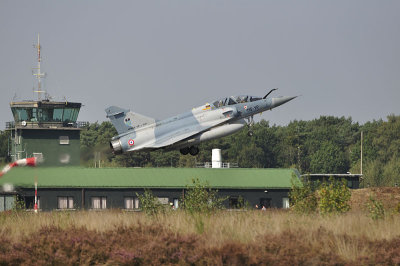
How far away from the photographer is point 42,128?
92188mm

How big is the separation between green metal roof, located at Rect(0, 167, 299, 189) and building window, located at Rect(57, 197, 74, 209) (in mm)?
1472

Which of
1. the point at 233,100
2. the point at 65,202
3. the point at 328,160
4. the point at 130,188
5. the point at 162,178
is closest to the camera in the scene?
the point at 233,100

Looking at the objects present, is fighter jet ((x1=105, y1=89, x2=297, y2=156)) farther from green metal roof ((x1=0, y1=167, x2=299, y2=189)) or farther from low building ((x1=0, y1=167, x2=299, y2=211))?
green metal roof ((x1=0, y1=167, x2=299, y2=189))

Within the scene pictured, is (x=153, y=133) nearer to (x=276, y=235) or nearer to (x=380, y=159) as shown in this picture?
(x=276, y=235)

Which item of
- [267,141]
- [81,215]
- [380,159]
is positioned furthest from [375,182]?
[81,215]

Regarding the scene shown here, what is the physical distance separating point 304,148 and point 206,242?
151 m

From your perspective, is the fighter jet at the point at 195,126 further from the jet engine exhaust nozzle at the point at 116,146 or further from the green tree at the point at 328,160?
the green tree at the point at 328,160

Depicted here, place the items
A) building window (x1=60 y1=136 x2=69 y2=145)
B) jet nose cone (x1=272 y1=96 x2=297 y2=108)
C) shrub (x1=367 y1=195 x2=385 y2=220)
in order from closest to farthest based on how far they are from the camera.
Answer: shrub (x1=367 y1=195 x2=385 y2=220), jet nose cone (x1=272 y1=96 x2=297 y2=108), building window (x1=60 y1=136 x2=69 y2=145)

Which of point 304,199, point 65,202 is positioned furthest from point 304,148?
point 304,199

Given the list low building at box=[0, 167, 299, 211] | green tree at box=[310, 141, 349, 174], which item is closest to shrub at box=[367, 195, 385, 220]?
low building at box=[0, 167, 299, 211]

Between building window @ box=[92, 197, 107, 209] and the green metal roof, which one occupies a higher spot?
the green metal roof

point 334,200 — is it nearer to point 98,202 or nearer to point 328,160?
point 98,202

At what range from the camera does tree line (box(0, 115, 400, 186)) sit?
492ft

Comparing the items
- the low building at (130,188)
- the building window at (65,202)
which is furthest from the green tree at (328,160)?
the building window at (65,202)
